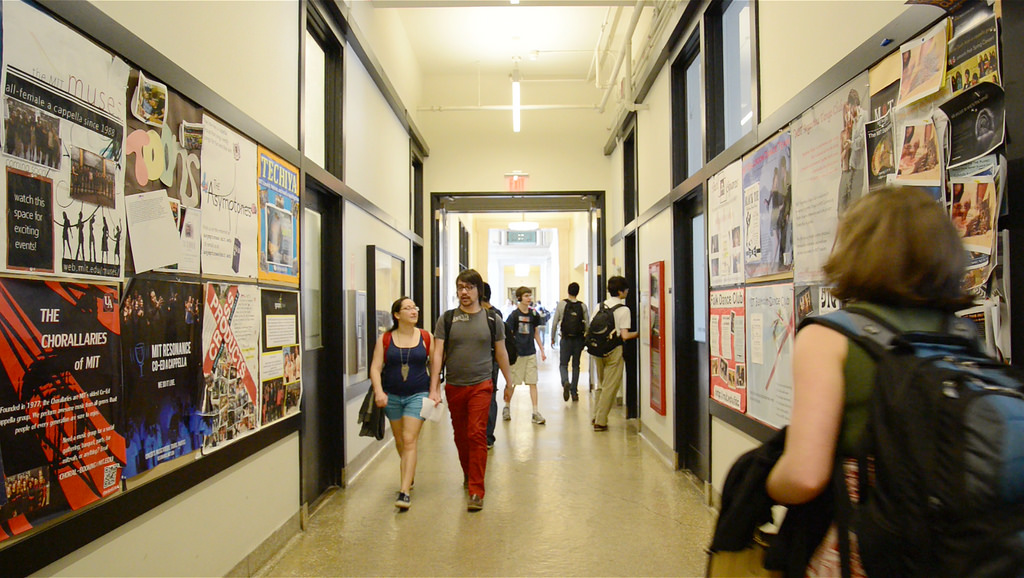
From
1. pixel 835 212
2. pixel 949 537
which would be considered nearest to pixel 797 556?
pixel 949 537

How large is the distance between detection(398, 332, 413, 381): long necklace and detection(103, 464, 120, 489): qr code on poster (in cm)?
202

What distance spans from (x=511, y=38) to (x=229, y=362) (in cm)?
594


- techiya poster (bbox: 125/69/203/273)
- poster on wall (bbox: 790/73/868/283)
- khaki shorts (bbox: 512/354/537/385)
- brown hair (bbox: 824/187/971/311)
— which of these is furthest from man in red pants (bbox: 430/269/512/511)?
brown hair (bbox: 824/187/971/311)

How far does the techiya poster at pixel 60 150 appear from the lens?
1.47 meters

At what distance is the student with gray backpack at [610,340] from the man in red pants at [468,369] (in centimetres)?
217

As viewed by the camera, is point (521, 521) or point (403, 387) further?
point (403, 387)

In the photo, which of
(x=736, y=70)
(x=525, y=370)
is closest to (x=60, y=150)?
(x=736, y=70)

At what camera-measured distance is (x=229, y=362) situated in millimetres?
2588

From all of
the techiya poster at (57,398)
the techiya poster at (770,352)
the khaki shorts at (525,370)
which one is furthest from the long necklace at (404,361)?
the khaki shorts at (525,370)

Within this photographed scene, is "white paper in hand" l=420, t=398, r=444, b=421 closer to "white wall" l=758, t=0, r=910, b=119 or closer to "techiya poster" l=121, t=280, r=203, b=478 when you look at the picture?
"techiya poster" l=121, t=280, r=203, b=478

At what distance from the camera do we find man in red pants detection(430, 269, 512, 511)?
3865 mm

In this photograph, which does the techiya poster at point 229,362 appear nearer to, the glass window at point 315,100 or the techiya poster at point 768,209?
the glass window at point 315,100

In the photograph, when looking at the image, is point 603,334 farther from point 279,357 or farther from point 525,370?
point 279,357

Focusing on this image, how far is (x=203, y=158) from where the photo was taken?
2.41 metres
